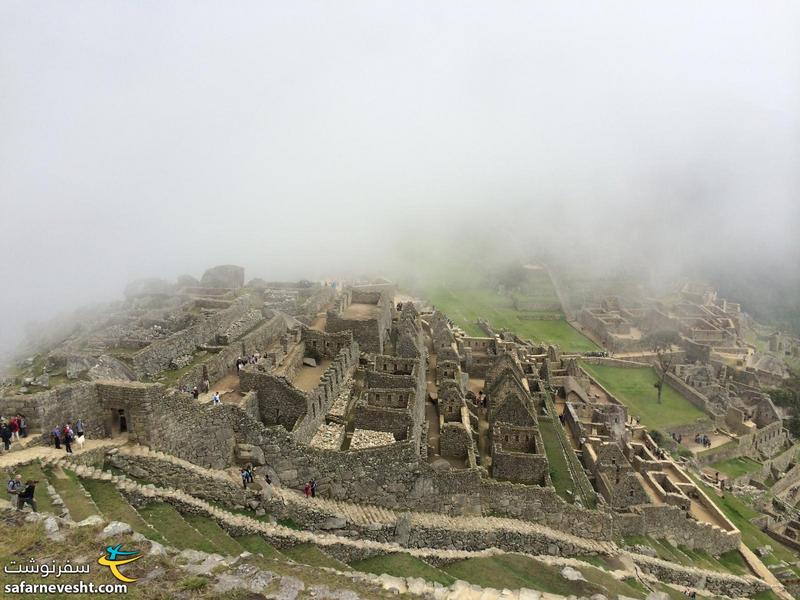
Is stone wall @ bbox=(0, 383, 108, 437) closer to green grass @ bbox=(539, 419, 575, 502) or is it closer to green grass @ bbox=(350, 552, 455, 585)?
green grass @ bbox=(350, 552, 455, 585)

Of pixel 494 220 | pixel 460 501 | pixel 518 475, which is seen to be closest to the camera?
pixel 460 501

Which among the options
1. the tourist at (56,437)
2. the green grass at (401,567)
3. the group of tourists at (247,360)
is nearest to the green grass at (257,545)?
the green grass at (401,567)

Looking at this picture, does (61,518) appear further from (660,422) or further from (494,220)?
(494,220)

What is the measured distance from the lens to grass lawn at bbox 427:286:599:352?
3110 inches

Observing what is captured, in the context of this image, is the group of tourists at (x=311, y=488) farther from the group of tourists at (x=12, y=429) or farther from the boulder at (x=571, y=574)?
→ the boulder at (x=571, y=574)

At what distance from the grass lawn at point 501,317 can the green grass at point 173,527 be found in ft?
171

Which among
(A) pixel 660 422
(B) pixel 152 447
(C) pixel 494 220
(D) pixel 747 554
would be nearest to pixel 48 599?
(B) pixel 152 447

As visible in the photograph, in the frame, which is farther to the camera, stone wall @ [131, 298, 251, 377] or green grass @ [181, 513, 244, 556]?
stone wall @ [131, 298, 251, 377]

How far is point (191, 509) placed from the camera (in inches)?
781

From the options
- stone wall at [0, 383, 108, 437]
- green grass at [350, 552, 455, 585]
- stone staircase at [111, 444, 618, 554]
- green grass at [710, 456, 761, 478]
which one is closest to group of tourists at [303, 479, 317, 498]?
stone staircase at [111, 444, 618, 554]

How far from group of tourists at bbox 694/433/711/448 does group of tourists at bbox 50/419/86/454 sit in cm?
5171

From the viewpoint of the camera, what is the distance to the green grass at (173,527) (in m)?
17.6

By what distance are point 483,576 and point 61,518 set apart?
14723mm

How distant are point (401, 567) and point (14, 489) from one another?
12.7 m
